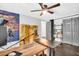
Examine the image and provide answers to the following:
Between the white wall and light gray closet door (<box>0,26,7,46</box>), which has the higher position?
the white wall

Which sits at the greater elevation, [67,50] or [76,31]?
[76,31]

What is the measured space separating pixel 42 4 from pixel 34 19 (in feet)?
1.06

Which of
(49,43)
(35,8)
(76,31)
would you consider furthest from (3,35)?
(76,31)

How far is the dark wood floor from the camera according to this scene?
223 centimetres

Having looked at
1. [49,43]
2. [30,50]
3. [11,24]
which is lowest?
[30,50]

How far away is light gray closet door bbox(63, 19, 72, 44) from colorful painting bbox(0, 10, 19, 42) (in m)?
0.90

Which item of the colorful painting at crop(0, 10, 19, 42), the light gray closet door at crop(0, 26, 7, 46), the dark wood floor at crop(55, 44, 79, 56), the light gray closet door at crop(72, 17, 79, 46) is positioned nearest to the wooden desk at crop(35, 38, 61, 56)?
the dark wood floor at crop(55, 44, 79, 56)

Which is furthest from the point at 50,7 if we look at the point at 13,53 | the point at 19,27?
the point at 13,53

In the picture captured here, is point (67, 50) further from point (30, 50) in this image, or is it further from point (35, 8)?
point (35, 8)

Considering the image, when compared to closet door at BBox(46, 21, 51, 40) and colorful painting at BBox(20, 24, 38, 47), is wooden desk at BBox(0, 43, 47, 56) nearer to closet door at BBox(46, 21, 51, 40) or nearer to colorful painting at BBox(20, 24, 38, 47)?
colorful painting at BBox(20, 24, 38, 47)

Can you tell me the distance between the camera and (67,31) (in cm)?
227

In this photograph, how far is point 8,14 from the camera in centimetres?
219

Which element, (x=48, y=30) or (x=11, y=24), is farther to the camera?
(x=48, y=30)

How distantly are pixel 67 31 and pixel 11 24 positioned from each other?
106 centimetres
